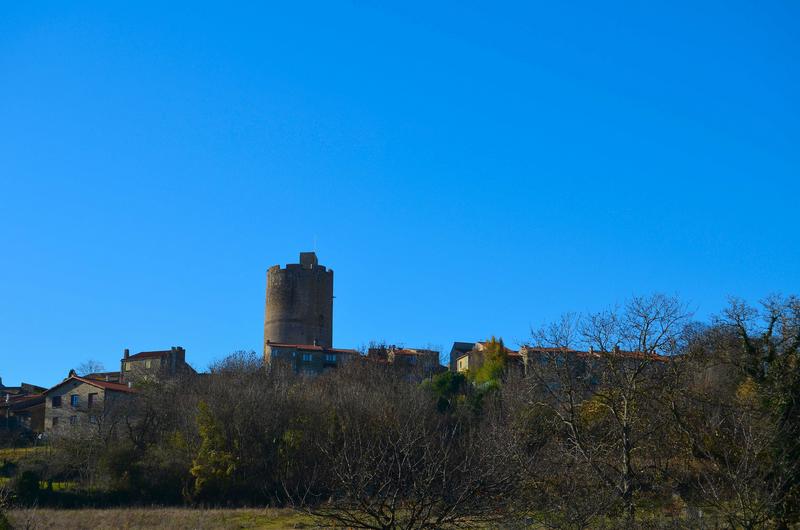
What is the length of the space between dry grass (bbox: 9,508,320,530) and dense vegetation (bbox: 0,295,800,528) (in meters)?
1.75

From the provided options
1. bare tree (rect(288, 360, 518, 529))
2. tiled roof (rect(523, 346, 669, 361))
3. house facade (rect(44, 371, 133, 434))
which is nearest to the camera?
bare tree (rect(288, 360, 518, 529))

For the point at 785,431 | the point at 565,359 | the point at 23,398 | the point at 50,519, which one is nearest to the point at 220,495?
the point at 50,519

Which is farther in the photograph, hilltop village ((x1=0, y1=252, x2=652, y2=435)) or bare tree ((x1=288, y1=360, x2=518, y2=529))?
hilltop village ((x1=0, y1=252, x2=652, y2=435))

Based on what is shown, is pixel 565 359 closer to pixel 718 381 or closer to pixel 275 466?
pixel 718 381

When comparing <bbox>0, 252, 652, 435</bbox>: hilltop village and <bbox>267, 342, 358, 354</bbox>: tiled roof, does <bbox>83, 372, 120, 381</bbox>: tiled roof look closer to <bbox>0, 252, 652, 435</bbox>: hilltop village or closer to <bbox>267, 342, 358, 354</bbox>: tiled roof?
<bbox>0, 252, 652, 435</bbox>: hilltop village

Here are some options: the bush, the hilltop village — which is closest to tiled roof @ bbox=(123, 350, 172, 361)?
the hilltop village

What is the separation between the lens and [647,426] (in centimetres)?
2883

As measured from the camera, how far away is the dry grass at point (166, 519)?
30.8 meters

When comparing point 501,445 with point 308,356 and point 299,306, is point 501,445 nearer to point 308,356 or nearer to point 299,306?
point 308,356

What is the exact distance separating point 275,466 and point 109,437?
8.58m

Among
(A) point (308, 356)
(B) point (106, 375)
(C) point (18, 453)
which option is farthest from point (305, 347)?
(C) point (18, 453)

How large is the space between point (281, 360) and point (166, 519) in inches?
1650

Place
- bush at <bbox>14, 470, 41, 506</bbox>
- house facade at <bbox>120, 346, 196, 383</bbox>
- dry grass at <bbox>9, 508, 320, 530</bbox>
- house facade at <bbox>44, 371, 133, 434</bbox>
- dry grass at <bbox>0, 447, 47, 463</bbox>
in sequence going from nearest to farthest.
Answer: dry grass at <bbox>9, 508, 320, 530</bbox> → bush at <bbox>14, 470, 41, 506</bbox> → dry grass at <bbox>0, 447, 47, 463</bbox> → house facade at <bbox>44, 371, 133, 434</bbox> → house facade at <bbox>120, 346, 196, 383</bbox>

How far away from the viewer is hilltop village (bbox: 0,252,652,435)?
6438 cm
